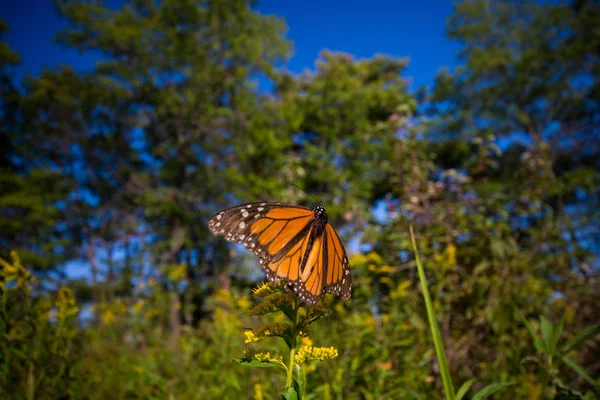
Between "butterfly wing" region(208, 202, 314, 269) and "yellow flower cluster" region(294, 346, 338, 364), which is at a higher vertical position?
"butterfly wing" region(208, 202, 314, 269)

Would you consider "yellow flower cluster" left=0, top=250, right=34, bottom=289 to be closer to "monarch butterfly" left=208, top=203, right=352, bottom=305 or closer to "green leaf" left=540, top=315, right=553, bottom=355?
"monarch butterfly" left=208, top=203, right=352, bottom=305

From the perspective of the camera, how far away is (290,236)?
4.65ft

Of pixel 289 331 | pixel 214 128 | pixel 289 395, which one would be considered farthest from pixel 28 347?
pixel 214 128

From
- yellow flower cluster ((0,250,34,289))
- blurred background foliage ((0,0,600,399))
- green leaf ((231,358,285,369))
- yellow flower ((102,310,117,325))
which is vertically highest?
blurred background foliage ((0,0,600,399))

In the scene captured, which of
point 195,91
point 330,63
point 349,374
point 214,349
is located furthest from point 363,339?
point 330,63

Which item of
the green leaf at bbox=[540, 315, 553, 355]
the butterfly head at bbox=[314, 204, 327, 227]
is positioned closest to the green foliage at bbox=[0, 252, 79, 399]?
the butterfly head at bbox=[314, 204, 327, 227]

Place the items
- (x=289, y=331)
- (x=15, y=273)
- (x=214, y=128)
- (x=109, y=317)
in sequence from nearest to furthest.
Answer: (x=289, y=331)
(x=15, y=273)
(x=109, y=317)
(x=214, y=128)

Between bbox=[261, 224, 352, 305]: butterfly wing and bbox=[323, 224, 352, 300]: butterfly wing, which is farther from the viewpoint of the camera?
bbox=[323, 224, 352, 300]: butterfly wing

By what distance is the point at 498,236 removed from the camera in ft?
10.7

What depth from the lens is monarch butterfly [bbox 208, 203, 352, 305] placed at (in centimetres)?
133

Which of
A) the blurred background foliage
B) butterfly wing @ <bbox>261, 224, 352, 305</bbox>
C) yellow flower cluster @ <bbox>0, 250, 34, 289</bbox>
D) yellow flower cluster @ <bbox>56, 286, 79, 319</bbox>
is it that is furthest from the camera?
the blurred background foliage

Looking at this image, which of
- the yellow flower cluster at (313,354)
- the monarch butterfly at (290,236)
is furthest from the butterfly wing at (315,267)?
the yellow flower cluster at (313,354)

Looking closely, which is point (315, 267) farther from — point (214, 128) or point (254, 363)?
point (214, 128)

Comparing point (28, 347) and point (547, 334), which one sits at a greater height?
point (28, 347)
